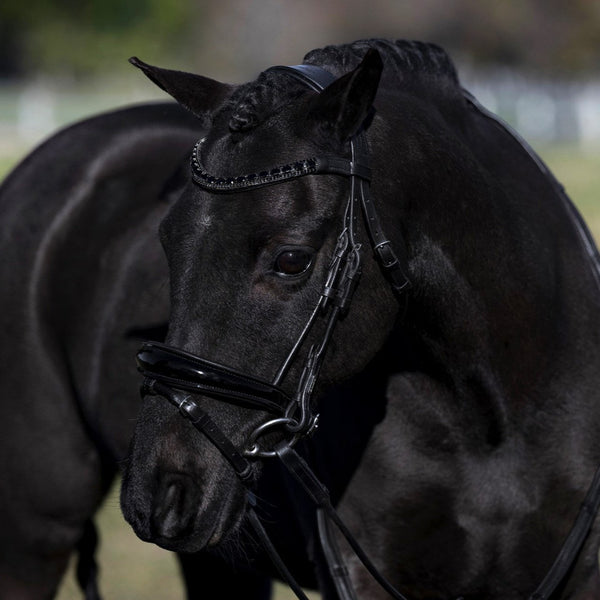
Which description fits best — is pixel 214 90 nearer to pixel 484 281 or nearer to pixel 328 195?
pixel 328 195

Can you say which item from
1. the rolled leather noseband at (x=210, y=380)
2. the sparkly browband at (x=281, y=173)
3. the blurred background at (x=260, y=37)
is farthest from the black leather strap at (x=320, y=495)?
the blurred background at (x=260, y=37)

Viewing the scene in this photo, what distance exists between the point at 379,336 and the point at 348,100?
516mm

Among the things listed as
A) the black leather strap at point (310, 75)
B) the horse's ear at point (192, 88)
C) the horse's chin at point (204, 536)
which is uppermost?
the black leather strap at point (310, 75)

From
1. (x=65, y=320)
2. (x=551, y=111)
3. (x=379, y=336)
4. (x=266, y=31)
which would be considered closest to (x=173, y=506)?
(x=379, y=336)

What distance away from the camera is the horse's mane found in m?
2.38

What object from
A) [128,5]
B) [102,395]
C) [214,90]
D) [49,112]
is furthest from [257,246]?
[128,5]

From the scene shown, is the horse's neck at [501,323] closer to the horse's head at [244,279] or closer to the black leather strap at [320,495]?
the horse's head at [244,279]

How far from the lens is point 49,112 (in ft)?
90.4

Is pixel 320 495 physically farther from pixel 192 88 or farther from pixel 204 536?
pixel 192 88

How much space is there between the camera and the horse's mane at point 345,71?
2375 mm

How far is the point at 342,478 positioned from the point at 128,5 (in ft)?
150

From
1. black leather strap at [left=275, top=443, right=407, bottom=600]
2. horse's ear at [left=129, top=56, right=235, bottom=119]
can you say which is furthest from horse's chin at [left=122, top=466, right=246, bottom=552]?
horse's ear at [left=129, top=56, right=235, bottom=119]

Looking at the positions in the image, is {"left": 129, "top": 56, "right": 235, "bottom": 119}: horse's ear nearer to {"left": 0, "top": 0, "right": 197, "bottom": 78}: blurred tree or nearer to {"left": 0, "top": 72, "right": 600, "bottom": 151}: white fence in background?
{"left": 0, "top": 72, "right": 600, "bottom": 151}: white fence in background

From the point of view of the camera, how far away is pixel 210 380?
221cm
